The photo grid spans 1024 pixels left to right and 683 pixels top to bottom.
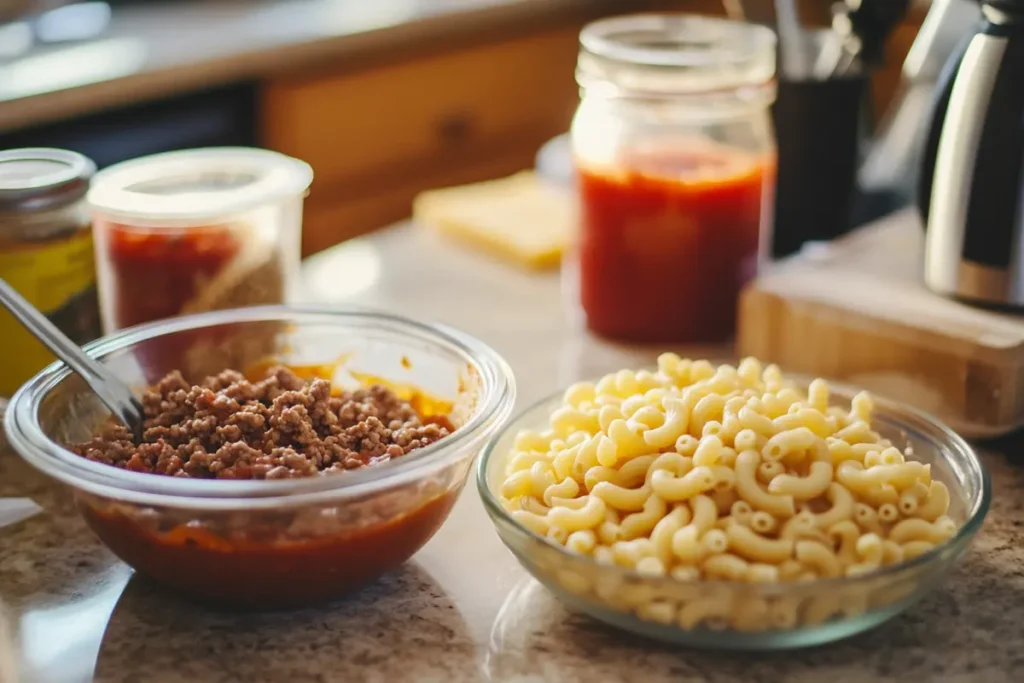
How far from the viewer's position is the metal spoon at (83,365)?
895mm

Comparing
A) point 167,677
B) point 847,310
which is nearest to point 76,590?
point 167,677

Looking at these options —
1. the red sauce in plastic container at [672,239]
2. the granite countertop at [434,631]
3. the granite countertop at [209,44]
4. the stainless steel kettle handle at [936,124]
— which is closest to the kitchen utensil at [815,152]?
the red sauce in plastic container at [672,239]

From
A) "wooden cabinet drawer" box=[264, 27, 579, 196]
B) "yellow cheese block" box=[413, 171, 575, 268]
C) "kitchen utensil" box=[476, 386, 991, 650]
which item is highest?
"kitchen utensil" box=[476, 386, 991, 650]

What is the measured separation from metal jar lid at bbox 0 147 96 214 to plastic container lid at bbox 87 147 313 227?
4cm

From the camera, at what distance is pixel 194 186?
1.17 meters

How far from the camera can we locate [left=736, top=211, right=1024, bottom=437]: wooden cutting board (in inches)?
40.7

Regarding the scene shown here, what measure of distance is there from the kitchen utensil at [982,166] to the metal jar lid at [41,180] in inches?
29.2

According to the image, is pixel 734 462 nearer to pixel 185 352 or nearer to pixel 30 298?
pixel 185 352

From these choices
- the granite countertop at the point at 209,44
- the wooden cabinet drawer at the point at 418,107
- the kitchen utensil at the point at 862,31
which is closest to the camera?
the kitchen utensil at the point at 862,31

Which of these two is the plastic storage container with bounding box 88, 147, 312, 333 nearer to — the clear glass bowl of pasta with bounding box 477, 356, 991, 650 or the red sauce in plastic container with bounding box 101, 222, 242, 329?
the red sauce in plastic container with bounding box 101, 222, 242, 329

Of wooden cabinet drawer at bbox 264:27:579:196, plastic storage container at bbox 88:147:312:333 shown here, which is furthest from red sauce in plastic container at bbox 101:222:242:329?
wooden cabinet drawer at bbox 264:27:579:196

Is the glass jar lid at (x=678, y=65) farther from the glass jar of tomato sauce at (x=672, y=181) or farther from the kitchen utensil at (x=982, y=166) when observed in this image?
the kitchen utensil at (x=982, y=166)

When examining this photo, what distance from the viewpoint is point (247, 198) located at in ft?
3.66

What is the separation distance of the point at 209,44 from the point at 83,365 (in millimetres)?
1272
